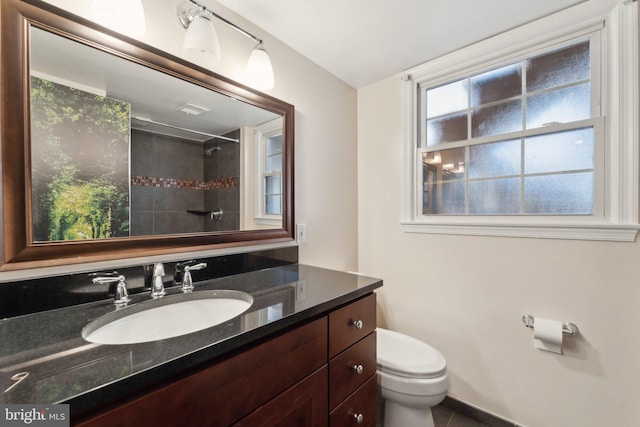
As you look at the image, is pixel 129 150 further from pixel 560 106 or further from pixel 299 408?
pixel 560 106

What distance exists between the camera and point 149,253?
103 cm

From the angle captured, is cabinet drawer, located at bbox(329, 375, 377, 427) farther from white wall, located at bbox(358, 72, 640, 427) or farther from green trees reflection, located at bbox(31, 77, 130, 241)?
green trees reflection, located at bbox(31, 77, 130, 241)

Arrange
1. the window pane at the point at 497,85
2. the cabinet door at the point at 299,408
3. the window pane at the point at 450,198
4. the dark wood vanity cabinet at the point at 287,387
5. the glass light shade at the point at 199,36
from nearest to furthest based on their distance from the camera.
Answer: the dark wood vanity cabinet at the point at 287,387 < the cabinet door at the point at 299,408 < the glass light shade at the point at 199,36 < the window pane at the point at 497,85 < the window pane at the point at 450,198

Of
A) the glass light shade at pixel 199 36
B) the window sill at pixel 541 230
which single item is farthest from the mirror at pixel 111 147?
the window sill at pixel 541 230

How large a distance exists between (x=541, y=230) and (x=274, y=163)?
1.48 m

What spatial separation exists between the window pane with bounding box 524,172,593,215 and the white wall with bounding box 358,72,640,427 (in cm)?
18

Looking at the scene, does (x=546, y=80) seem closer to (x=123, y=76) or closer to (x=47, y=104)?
(x=123, y=76)

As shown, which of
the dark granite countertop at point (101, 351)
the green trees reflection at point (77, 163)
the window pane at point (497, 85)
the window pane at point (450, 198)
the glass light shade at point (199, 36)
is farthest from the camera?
the window pane at point (450, 198)

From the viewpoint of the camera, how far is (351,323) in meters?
1.04

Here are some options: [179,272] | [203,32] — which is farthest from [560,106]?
[179,272]

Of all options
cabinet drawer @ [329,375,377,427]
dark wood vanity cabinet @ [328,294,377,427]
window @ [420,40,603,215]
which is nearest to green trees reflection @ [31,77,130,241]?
dark wood vanity cabinet @ [328,294,377,427]

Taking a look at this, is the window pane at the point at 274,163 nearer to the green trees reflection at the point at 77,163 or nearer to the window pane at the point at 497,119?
the green trees reflection at the point at 77,163

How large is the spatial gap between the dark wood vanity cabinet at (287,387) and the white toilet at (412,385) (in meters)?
A: 0.18

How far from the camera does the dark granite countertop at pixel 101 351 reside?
46 cm
